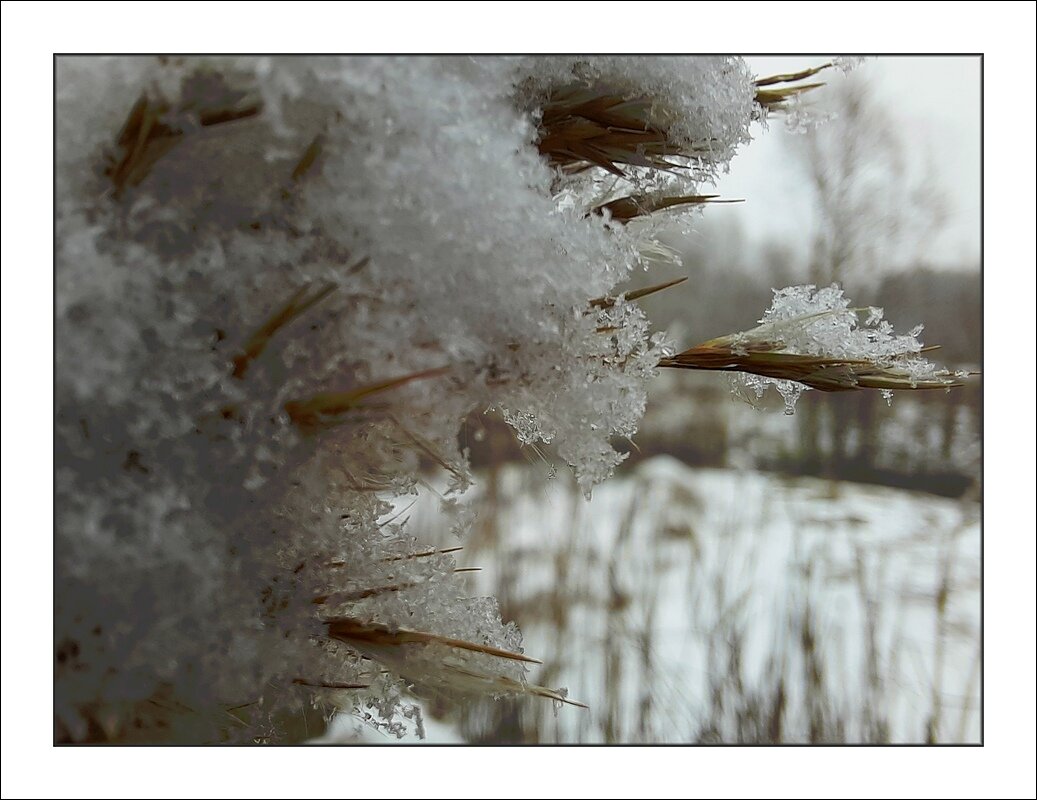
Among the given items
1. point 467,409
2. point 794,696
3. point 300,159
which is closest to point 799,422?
point 794,696

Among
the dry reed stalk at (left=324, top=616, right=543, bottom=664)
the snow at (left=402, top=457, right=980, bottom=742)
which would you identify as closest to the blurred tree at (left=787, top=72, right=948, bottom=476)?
the snow at (left=402, top=457, right=980, bottom=742)

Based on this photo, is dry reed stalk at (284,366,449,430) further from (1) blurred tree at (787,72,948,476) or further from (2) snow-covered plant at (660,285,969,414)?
(1) blurred tree at (787,72,948,476)

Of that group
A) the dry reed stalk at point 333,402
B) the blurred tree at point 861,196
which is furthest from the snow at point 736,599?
the dry reed stalk at point 333,402

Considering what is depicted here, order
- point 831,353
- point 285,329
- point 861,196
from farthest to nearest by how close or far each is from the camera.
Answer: point 861,196, point 831,353, point 285,329

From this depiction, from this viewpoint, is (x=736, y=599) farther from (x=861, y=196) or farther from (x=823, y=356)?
(x=861, y=196)

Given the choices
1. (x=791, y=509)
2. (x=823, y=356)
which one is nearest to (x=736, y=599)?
(x=791, y=509)
